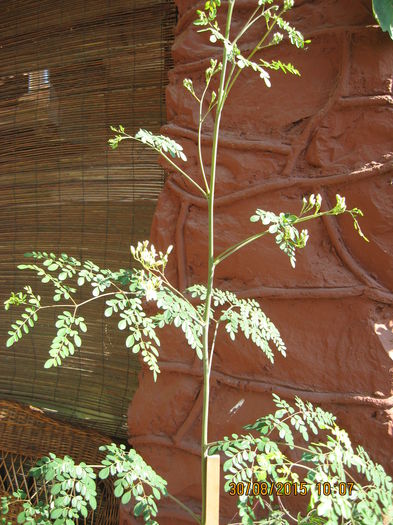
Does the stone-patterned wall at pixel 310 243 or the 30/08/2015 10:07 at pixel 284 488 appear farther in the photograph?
the stone-patterned wall at pixel 310 243

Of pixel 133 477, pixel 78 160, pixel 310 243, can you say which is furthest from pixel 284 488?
pixel 78 160

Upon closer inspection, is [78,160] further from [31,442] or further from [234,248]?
[234,248]

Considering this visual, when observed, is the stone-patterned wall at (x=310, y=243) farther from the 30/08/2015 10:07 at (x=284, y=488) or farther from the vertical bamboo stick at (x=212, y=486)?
the vertical bamboo stick at (x=212, y=486)

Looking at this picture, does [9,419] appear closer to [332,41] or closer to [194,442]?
[194,442]

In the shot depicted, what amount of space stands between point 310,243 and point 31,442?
137cm

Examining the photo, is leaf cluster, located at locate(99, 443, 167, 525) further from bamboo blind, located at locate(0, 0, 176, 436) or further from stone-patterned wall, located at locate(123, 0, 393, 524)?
bamboo blind, located at locate(0, 0, 176, 436)

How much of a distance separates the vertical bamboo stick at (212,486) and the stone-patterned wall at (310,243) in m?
0.52

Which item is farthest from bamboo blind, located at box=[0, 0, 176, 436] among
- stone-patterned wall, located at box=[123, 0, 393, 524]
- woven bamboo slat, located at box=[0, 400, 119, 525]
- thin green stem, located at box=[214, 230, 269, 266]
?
thin green stem, located at box=[214, 230, 269, 266]

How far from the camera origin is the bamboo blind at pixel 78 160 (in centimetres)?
206

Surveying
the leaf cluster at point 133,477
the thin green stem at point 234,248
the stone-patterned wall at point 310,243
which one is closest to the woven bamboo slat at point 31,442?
the stone-patterned wall at point 310,243

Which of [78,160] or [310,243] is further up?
[78,160]

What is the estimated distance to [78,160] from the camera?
2240 millimetres

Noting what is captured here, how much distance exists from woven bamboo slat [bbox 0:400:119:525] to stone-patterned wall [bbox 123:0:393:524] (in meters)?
0.47

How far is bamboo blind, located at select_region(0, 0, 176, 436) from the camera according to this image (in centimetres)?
206
